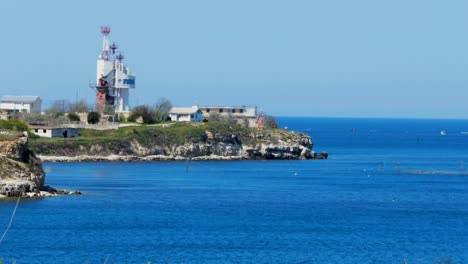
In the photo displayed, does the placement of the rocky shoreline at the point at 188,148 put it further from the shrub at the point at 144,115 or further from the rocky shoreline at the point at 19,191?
the rocky shoreline at the point at 19,191

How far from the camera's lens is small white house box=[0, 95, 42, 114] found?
11169 cm

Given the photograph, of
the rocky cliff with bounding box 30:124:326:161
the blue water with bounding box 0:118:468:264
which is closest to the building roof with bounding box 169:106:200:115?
the rocky cliff with bounding box 30:124:326:161

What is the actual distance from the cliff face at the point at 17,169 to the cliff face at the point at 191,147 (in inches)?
1291

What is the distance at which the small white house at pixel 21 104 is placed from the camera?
112 metres

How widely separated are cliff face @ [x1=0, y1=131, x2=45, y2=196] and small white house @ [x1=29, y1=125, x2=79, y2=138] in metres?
38.4

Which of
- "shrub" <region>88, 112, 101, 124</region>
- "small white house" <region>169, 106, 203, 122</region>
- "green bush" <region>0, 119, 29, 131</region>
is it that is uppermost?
"small white house" <region>169, 106, 203, 122</region>

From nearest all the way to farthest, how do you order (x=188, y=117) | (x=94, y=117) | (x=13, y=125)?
1. (x=13, y=125)
2. (x=94, y=117)
3. (x=188, y=117)

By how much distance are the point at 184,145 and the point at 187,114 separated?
17558 millimetres

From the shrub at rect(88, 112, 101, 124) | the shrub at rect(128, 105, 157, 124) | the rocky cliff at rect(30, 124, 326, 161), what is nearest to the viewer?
the rocky cliff at rect(30, 124, 326, 161)

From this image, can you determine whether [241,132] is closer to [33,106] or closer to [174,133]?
[174,133]

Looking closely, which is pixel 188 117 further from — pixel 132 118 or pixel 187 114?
pixel 132 118

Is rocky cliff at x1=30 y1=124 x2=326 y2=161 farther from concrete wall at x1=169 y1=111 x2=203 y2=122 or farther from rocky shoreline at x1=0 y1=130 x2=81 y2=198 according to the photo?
rocky shoreline at x1=0 y1=130 x2=81 y2=198

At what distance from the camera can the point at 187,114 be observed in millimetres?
116875

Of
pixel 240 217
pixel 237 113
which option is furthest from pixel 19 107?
pixel 240 217
